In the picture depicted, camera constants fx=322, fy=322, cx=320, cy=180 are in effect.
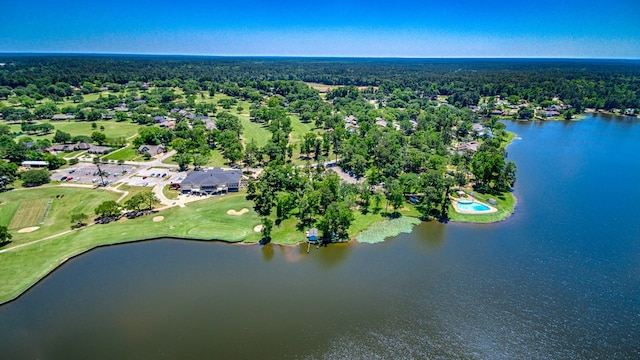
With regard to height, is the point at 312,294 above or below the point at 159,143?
below

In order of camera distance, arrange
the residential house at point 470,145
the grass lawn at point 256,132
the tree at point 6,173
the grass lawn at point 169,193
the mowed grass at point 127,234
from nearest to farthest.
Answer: the mowed grass at point 127,234
the grass lawn at point 169,193
the tree at point 6,173
the residential house at point 470,145
the grass lawn at point 256,132

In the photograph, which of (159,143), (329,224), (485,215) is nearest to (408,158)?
(485,215)

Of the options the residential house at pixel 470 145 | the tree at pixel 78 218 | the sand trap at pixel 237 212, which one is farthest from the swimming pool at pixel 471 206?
the tree at pixel 78 218

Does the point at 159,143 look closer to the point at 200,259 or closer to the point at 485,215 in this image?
the point at 200,259

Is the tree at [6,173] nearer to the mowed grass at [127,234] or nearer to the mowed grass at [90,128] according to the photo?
the mowed grass at [127,234]

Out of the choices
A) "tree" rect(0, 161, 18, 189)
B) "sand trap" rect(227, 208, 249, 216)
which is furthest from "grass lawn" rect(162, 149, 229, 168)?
"tree" rect(0, 161, 18, 189)

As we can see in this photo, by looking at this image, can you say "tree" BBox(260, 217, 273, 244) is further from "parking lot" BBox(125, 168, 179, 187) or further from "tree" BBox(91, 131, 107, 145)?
"tree" BBox(91, 131, 107, 145)
